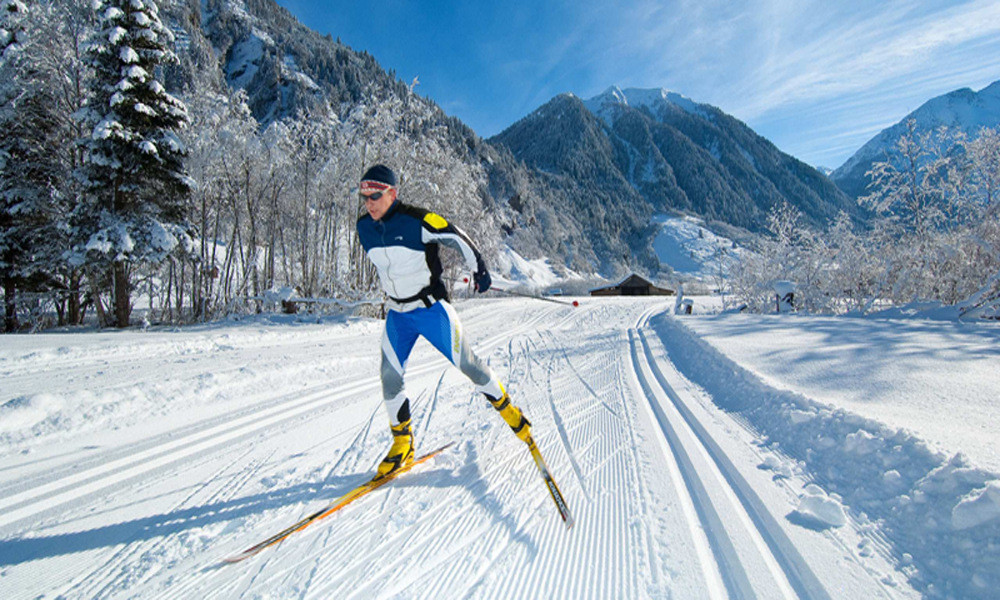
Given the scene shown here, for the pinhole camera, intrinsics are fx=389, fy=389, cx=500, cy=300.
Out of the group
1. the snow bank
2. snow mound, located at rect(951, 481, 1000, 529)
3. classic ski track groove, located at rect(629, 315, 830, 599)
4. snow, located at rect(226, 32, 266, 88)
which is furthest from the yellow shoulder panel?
snow, located at rect(226, 32, 266, 88)

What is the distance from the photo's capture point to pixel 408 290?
108 inches

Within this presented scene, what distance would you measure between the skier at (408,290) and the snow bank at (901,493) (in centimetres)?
181

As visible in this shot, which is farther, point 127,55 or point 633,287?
point 633,287

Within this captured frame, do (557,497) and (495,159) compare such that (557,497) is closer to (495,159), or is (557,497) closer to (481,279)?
(481,279)

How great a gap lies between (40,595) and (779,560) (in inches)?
122

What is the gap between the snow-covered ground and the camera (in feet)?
5.46

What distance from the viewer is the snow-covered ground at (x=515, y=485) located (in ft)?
5.46

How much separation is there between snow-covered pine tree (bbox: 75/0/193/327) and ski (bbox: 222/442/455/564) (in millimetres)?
13018

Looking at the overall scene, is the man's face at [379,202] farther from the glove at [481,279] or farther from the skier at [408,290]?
the glove at [481,279]

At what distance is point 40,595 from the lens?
1584mm

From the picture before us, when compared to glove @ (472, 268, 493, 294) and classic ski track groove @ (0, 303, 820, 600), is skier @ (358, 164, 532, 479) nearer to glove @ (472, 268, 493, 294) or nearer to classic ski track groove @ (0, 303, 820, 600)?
glove @ (472, 268, 493, 294)

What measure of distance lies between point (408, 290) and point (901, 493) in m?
3.05

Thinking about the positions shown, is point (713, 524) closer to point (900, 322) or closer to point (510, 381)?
point (510, 381)

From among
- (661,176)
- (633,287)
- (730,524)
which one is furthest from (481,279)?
(661,176)
